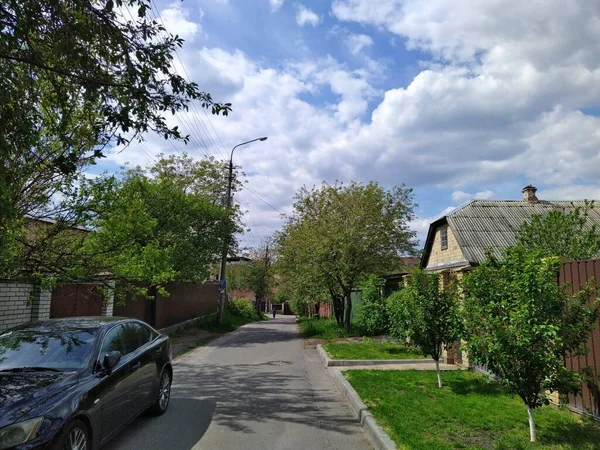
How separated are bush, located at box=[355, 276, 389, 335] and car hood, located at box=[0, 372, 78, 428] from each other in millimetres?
12658

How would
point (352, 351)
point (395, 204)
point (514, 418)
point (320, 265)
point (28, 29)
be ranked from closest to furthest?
1. point (28, 29)
2. point (514, 418)
3. point (352, 351)
4. point (320, 265)
5. point (395, 204)

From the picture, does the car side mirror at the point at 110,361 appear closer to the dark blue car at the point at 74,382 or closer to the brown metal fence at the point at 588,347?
the dark blue car at the point at 74,382

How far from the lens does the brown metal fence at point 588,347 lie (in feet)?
19.7

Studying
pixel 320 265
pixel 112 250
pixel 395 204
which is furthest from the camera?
pixel 395 204

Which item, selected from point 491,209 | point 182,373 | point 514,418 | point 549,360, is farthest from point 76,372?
point 491,209

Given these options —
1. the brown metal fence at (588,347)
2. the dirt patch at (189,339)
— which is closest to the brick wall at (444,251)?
the brown metal fence at (588,347)

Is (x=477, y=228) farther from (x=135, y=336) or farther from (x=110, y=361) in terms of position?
(x=110, y=361)

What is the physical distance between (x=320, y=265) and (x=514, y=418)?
40.8 ft

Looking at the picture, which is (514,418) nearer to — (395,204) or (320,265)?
(320,265)

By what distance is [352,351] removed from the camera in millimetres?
13609

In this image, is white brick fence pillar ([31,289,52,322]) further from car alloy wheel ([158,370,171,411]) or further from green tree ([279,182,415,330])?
green tree ([279,182,415,330])

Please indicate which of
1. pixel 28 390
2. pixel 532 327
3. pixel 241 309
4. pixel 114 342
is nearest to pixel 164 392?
pixel 114 342

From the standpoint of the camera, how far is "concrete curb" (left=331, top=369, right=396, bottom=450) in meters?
5.29

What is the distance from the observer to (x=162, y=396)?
269 inches
